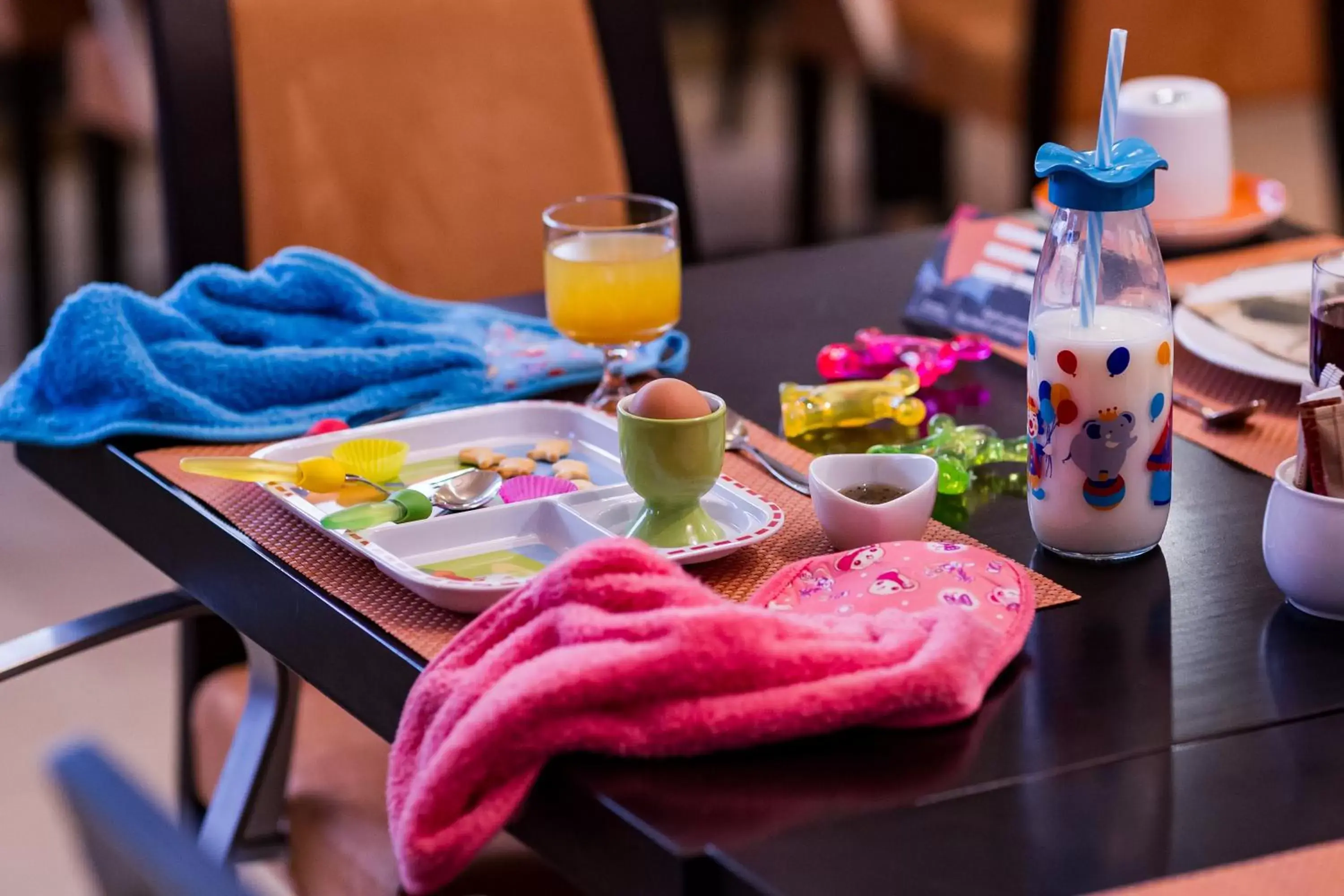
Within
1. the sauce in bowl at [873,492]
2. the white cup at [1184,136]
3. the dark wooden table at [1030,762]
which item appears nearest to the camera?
the dark wooden table at [1030,762]

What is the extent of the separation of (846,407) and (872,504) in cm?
21

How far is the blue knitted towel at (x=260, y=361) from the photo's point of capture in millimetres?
1144

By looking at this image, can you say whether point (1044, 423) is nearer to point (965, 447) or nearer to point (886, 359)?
point (965, 447)

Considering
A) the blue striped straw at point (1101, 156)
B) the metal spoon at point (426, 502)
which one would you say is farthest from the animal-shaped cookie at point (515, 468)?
the blue striped straw at point (1101, 156)

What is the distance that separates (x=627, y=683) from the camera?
72cm

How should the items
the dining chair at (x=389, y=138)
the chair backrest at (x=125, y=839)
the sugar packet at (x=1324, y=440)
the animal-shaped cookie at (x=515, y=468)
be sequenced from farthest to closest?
1. the dining chair at (x=389, y=138)
2. the animal-shaped cookie at (x=515, y=468)
3. the sugar packet at (x=1324, y=440)
4. the chair backrest at (x=125, y=839)

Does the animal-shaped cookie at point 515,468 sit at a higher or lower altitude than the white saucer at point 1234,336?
lower

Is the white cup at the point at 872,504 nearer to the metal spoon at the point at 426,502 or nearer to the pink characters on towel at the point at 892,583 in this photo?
the pink characters on towel at the point at 892,583

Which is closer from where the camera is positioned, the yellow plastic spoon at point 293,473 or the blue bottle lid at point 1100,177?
the blue bottle lid at point 1100,177

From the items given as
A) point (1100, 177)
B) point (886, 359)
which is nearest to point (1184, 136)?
point (886, 359)

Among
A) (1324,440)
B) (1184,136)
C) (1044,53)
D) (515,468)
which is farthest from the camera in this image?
(1044,53)

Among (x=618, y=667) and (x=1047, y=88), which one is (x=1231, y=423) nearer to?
(x=618, y=667)

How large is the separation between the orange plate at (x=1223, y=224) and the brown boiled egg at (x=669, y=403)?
0.59 meters

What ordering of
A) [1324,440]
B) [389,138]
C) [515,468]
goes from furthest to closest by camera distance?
[389,138], [515,468], [1324,440]
